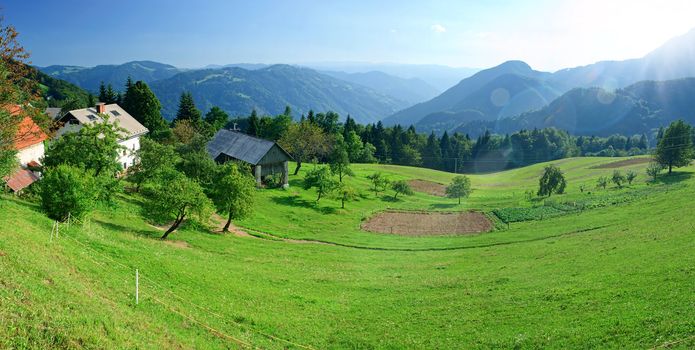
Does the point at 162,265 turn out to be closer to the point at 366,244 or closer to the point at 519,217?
the point at 366,244

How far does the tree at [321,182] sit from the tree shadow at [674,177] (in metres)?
51.1

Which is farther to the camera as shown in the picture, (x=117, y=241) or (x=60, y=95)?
(x=60, y=95)

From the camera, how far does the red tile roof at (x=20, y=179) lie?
34.7 meters

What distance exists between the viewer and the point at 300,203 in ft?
205

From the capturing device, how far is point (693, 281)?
860 inches

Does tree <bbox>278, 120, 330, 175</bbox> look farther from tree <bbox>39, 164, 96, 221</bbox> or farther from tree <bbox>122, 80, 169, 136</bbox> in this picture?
tree <bbox>39, 164, 96, 221</bbox>

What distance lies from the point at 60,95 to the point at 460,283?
203969 millimetres

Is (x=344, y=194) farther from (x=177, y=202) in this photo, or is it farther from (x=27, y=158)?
(x=27, y=158)

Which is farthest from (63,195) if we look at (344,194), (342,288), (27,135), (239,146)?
(239,146)

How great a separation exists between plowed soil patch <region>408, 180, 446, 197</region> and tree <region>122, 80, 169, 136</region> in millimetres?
53491

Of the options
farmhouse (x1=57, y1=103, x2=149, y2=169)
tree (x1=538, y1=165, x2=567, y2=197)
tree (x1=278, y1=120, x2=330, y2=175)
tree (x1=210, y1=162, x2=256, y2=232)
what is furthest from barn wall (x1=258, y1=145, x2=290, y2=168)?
tree (x1=538, y1=165, x2=567, y2=197)

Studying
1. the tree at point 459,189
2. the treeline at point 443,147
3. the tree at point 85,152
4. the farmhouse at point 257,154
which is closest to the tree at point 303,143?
the farmhouse at point 257,154

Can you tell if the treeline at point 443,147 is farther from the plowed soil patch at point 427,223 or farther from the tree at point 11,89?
the tree at point 11,89

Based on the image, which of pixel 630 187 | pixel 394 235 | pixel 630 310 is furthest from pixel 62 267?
pixel 630 187
